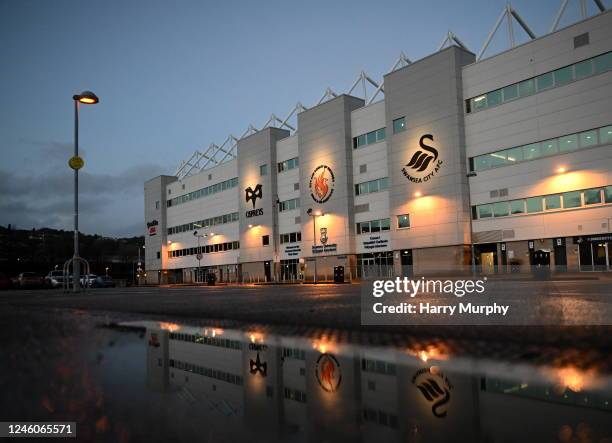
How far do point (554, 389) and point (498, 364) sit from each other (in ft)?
2.88

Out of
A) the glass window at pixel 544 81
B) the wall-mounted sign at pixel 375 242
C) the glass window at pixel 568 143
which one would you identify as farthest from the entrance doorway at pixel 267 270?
the glass window at pixel 544 81

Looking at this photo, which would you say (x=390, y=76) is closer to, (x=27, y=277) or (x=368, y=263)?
(x=368, y=263)

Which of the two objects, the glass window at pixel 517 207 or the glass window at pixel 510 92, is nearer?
the glass window at pixel 517 207

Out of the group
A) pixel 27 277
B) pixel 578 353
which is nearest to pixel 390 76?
pixel 27 277

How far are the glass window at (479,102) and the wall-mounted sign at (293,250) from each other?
24964 mm

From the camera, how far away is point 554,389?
2.94 metres

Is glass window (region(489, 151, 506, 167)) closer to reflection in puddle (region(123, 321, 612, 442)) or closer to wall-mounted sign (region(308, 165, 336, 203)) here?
wall-mounted sign (region(308, 165, 336, 203))

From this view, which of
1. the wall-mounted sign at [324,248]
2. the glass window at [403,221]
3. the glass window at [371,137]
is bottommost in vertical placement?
the wall-mounted sign at [324,248]

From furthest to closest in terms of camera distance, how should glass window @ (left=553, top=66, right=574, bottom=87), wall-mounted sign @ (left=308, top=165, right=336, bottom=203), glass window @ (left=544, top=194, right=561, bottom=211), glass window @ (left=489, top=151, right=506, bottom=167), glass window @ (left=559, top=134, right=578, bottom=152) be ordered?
wall-mounted sign @ (left=308, top=165, right=336, bottom=203) < glass window @ (left=489, top=151, right=506, bottom=167) < glass window @ (left=544, top=194, right=561, bottom=211) < glass window @ (left=553, top=66, right=574, bottom=87) < glass window @ (left=559, top=134, right=578, bottom=152)

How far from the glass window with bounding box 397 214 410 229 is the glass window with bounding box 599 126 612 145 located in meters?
16.7

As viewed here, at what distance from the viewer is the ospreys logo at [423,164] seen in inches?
1754

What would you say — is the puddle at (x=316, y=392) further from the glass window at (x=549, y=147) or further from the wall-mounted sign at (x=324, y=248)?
the wall-mounted sign at (x=324, y=248)

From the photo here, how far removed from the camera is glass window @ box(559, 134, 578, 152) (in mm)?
36906

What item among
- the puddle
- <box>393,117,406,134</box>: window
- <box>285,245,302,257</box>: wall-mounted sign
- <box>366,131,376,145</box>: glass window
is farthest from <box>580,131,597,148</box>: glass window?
the puddle
